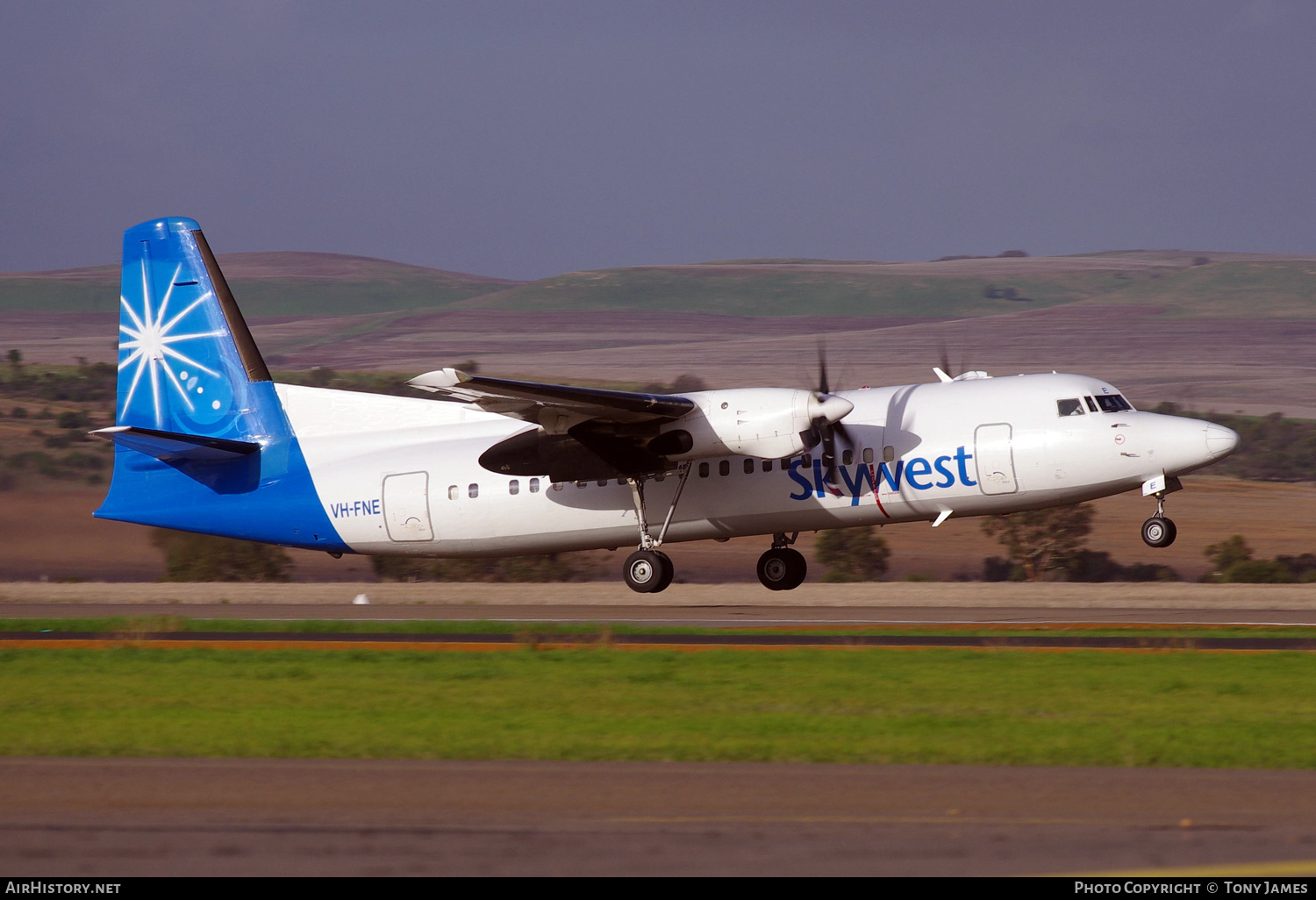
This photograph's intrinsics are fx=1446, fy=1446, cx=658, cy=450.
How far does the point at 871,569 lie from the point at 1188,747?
105 ft

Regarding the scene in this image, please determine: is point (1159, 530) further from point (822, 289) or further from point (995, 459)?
point (822, 289)

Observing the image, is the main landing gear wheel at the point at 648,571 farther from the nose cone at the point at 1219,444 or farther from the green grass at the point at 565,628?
the nose cone at the point at 1219,444

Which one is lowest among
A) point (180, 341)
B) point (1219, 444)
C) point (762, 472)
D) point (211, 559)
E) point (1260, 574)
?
point (1260, 574)

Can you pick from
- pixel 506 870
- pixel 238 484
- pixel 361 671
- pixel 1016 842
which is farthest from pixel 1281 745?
pixel 238 484

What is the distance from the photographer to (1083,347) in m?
110

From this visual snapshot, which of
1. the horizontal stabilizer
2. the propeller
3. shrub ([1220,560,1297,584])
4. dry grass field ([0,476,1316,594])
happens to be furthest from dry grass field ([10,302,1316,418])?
the propeller

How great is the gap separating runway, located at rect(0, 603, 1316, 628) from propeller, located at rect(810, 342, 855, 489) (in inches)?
98.1

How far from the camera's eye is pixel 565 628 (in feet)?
70.0

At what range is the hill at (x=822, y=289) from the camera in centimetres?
14288

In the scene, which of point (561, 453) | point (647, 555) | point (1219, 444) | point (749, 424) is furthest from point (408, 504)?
point (1219, 444)

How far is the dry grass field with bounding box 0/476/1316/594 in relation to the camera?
36219 mm

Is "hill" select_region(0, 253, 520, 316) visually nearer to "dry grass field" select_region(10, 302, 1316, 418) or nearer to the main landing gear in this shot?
"dry grass field" select_region(10, 302, 1316, 418)

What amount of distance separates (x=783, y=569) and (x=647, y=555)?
3.08 metres

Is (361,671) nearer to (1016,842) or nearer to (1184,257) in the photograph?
(1016,842)
